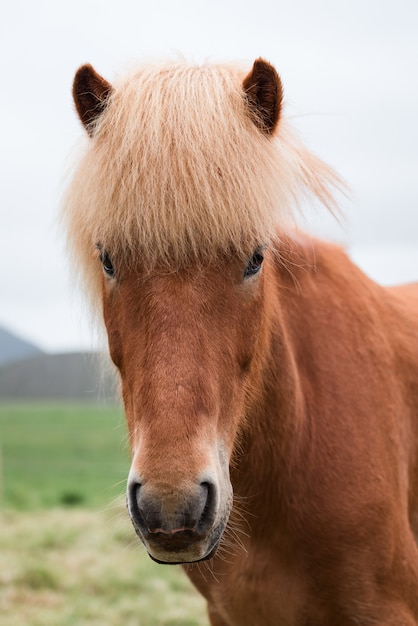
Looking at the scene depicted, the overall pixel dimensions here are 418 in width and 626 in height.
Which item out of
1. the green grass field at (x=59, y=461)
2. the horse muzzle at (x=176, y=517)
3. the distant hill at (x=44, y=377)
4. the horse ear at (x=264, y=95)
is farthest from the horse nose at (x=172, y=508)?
the distant hill at (x=44, y=377)

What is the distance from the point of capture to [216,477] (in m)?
2.02

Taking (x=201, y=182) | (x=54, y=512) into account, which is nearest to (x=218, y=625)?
(x=201, y=182)

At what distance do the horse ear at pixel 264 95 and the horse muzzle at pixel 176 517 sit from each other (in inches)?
48.6

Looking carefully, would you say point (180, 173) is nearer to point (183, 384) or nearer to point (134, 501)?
point (183, 384)

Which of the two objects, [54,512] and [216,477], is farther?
[54,512]

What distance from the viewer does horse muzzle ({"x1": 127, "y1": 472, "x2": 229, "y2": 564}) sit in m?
1.93

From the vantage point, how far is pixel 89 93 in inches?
102

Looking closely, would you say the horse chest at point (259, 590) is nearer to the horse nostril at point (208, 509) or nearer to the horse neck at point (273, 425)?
the horse neck at point (273, 425)

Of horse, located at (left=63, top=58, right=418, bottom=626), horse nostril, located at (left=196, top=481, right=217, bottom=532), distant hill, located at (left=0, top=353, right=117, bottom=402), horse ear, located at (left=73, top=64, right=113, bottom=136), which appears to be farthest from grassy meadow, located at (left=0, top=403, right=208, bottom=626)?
distant hill, located at (left=0, top=353, right=117, bottom=402)

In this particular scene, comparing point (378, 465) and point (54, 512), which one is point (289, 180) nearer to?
point (378, 465)

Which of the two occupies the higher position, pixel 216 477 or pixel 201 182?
pixel 201 182

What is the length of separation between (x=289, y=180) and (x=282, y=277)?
62 centimetres

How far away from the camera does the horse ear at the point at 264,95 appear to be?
8.16 feet

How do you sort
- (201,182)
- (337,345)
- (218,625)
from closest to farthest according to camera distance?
1. (201,182)
2. (337,345)
3. (218,625)
